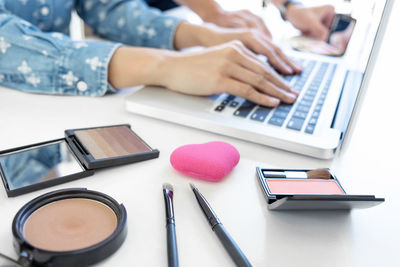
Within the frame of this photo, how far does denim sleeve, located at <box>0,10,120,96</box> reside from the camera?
54 cm

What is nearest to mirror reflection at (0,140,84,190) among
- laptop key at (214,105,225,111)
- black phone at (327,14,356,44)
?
Answer: laptop key at (214,105,225,111)

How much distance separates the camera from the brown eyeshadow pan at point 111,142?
396mm

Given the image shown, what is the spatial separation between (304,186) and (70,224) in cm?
22

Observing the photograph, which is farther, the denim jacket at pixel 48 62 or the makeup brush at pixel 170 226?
the denim jacket at pixel 48 62

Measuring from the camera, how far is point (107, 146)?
1.33ft

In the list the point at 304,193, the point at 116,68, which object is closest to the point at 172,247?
the point at 304,193

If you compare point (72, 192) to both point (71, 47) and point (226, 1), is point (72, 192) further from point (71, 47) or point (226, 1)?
point (226, 1)

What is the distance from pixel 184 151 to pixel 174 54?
23 cm

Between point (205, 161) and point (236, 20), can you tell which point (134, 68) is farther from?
point (236, 20)

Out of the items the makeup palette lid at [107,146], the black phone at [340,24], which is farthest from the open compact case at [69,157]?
the black phone at [340,24]

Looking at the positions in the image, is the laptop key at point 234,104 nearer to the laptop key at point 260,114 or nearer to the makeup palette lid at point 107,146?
the laptop key at point 260,114

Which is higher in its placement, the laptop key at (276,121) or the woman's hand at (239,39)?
the woman's hand at (239,39)

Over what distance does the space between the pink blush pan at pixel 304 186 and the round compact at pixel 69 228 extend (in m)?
0.15

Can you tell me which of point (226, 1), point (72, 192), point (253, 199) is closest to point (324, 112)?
point (253, 199)
